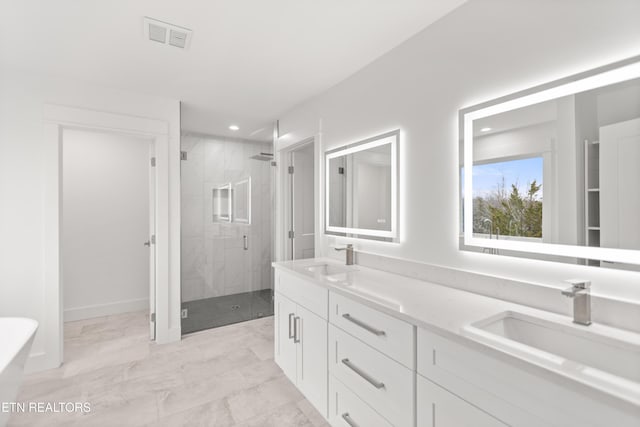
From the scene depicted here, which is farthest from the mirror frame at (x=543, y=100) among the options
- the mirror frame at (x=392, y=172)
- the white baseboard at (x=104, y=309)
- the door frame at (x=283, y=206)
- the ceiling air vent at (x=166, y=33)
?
the white baseboard at (x=104, y=309)

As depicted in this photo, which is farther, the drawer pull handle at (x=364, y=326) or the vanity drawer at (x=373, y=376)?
the drawer pull handle at (x=364, y=326)

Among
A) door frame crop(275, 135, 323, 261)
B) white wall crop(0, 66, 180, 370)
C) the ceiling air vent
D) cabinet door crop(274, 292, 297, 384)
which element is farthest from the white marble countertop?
white wall crop(0, 66, 180, 370)

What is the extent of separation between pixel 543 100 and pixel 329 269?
5.87 ft

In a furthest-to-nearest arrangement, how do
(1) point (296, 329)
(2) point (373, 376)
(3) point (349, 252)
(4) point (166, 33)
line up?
1. (3) point (349, 252)
2. (1) point (296, 329)
3. (4) point (166, 33)
4. (2) point (373, 376)

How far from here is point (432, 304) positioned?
1406mm

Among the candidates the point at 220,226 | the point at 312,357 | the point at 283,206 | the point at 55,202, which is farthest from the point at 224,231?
Result: the point at 312,357

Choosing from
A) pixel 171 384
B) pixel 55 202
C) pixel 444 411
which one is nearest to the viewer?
pixel 444 411

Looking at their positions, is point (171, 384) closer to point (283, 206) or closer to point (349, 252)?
point (349, 252)

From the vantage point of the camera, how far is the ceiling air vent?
73.1 inches

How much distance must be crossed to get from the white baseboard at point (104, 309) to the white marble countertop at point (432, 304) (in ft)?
10.2

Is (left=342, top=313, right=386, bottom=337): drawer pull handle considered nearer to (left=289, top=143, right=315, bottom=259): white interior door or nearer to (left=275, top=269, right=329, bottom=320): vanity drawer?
(left=275, top=269, right=329, bottom=320): vanity drawer

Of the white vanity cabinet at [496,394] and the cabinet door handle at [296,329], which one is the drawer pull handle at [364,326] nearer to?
the white vanity cabinet at [496,394]

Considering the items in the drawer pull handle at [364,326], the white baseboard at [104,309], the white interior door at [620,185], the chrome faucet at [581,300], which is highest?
the white interior door at [620,185]

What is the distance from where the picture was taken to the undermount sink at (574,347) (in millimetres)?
788
